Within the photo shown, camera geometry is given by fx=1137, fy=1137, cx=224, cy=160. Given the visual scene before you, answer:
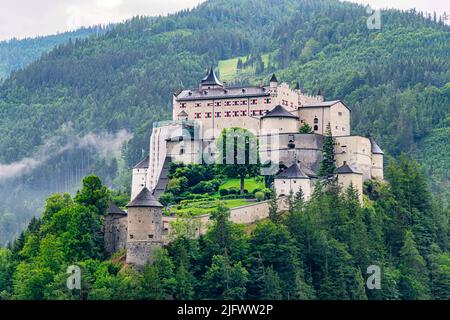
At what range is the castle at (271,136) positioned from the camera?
103 m

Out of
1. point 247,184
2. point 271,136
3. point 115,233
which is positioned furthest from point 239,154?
point 115,233

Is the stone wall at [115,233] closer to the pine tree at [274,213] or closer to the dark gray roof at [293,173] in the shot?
the pine tree at [274,213]

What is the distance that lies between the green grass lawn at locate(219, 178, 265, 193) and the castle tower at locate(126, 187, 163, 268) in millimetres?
17964

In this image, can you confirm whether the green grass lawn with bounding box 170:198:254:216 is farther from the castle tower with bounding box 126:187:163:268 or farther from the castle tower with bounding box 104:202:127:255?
the castle tower with bounding box 126:187:163:268

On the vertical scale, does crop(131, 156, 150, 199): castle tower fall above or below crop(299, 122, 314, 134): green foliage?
below

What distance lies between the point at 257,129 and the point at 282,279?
2292 centimetres

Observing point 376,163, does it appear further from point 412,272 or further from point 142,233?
point 142,233

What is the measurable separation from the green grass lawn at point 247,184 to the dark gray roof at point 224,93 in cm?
991

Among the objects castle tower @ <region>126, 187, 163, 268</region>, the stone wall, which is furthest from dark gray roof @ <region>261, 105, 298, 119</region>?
castle tower @ <region>126, 187, 163, 268</region>

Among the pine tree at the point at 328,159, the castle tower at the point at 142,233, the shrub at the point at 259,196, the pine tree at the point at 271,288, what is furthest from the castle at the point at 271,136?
the castle tower at the point at 142,233

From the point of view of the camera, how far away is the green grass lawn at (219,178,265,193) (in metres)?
103

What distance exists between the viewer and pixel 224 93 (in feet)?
371

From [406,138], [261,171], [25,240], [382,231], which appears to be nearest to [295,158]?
[261,171]
